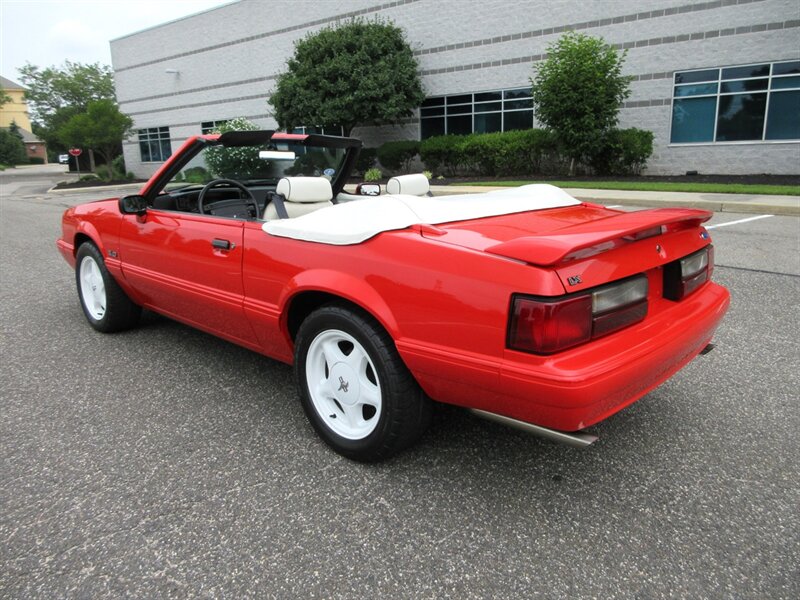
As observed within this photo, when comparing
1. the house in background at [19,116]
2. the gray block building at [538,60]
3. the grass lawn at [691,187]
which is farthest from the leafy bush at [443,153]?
the house in background at [19,116]

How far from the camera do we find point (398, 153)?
2155 centimetres

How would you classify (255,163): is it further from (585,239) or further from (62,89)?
(62,89)

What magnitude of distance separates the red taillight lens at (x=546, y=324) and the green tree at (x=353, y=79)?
63.4 ft

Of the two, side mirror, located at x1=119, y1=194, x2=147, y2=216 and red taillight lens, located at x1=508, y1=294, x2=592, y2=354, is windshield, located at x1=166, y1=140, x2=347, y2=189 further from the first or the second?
red taillight lens, located at x1=508, y1=294, x2=592, y2=354

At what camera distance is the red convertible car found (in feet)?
6.70

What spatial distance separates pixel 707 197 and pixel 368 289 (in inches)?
472

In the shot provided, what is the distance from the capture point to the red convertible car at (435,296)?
6.70 feet

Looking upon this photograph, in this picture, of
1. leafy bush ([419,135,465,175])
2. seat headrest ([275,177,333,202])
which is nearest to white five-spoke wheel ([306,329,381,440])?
seat headrest ([275,177,333,202])

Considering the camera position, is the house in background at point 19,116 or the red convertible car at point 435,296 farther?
the house in background at point 19,116

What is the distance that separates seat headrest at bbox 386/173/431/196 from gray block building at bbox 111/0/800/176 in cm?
1581

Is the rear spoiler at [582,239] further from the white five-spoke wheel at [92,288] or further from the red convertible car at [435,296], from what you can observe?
the white five-spoke wheel at [92,288]

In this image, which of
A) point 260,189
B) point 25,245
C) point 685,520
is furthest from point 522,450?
point 25,245

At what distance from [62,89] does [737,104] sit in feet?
195

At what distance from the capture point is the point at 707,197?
12.3 meters
